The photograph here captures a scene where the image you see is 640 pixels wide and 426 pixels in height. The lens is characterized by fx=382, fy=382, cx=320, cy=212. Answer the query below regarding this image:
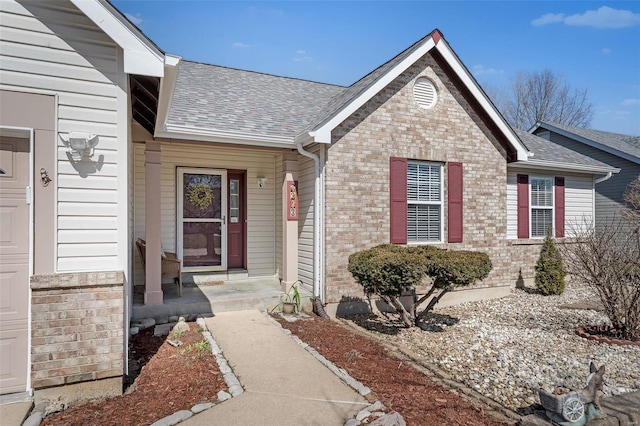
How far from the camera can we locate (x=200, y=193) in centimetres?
811

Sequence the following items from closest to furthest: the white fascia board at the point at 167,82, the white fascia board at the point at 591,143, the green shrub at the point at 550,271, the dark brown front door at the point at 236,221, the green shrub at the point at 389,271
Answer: the white fascia board at the point at 167,82, the green shrub at the point at 389,271, the dark brown front door at the point at 236,221, the green shrub at the point at 550,271, the white fascia board at the point at 591,143

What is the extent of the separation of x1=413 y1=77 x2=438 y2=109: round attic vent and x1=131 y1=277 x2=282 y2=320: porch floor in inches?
186

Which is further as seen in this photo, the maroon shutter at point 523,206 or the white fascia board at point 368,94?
the maroon shutter at point 523,206

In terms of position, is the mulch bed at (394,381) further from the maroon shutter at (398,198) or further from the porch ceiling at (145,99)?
the porch ceiling at (145,99)

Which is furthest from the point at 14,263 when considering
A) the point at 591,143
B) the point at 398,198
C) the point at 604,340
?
the point at 591,143

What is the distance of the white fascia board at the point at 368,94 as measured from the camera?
21.6ft

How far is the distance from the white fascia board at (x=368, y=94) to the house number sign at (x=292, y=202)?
1.18 meters

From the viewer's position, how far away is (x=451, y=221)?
7898mm

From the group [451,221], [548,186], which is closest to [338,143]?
[451,221]

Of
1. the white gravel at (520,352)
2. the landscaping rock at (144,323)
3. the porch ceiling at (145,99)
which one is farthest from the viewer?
the landscaping rock at (144,323)

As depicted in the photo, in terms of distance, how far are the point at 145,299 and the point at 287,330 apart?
2.37 metres

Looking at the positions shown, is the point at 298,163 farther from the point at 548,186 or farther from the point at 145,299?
the point at 548,186

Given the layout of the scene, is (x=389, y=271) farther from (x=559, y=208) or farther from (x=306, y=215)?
(x=559, y=208)

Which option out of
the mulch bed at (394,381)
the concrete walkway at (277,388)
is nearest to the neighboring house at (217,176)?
the concrete walkway at (277,388)
